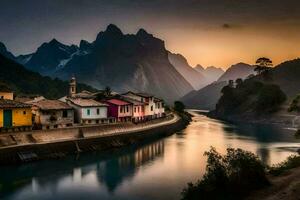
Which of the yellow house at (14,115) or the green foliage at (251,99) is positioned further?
the green foliage at (251,99)

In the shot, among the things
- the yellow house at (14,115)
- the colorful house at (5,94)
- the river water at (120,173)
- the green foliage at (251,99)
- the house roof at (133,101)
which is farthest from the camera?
the green foliage at (251,99)

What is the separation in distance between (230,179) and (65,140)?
32.5 m

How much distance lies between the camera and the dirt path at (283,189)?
2669 centimetres

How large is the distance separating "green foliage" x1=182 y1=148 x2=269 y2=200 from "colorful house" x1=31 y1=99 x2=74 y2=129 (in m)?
35.6

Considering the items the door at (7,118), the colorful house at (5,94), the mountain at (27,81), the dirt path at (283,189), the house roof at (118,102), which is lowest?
the dirt path at (283,189)

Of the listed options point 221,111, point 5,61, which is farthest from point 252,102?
point 5,61

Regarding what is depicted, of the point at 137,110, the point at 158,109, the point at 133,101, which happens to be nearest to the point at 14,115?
the point at 133,101

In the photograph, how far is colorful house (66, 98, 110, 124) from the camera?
68438 mm

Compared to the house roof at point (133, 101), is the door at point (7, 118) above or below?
below

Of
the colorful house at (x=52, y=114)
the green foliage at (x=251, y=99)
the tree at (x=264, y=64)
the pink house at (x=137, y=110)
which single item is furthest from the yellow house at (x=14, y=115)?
the tree at (x=264, y=64)

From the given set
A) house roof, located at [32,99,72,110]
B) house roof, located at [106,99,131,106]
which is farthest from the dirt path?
house roof, located at [106,99,131,106]

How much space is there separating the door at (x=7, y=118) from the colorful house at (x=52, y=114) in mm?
5589

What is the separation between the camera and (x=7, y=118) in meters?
54.3

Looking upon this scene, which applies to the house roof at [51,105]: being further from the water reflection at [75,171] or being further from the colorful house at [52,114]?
the water reflection at [75,171]
